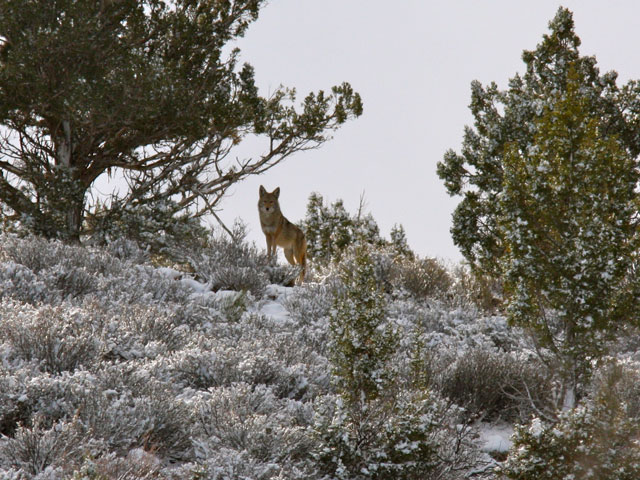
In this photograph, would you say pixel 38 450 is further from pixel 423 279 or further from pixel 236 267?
pixel 423 279

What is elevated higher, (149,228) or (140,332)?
(149,228)

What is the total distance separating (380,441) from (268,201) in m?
9.30

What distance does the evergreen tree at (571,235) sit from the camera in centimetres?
568

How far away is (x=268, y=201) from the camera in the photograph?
45.5 ft

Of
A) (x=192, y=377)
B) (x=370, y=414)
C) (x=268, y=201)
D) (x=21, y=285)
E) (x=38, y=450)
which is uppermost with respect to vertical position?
(x=268, y=201)

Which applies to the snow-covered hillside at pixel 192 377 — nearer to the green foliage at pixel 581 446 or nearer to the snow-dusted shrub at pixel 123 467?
the snow-dusted shrub at pixel 123 467

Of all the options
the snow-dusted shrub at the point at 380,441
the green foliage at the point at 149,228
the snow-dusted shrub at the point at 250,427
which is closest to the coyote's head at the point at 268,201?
the green foliage at the point at 149,228

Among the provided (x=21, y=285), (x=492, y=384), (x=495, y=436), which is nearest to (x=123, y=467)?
(x=495, y=436)

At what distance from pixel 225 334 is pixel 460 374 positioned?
8.26 feet

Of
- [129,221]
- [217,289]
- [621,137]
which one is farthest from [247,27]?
[621,137]

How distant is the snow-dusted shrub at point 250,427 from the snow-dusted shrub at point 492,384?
2034mm

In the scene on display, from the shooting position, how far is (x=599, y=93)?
1552cm

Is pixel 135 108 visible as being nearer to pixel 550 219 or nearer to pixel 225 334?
pixel 225 334

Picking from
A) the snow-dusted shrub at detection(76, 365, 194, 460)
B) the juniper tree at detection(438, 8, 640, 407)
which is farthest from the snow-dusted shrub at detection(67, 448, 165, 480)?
the juniper tree at detection(438, 8, 640, 407)
